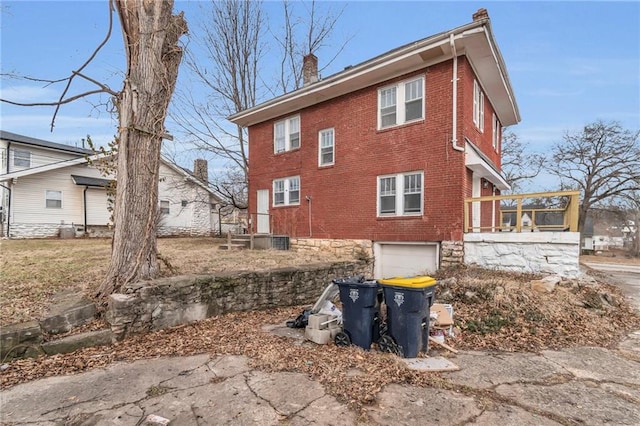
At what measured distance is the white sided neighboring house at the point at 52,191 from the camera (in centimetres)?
1694

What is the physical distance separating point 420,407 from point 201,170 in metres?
22.1

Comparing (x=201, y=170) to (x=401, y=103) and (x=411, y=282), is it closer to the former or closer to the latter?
(x=401, y=103)

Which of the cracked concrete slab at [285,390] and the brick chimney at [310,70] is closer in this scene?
the cracked concrete slab at [285,390]

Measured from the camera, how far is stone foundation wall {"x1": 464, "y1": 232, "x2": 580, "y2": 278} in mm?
8195

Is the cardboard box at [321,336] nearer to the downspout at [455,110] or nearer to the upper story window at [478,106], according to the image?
the downspout at [455,110]

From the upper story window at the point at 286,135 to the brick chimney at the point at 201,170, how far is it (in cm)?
807

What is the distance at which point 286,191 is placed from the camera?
14.1 m

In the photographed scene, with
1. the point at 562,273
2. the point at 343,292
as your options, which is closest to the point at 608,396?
the point at 343,292

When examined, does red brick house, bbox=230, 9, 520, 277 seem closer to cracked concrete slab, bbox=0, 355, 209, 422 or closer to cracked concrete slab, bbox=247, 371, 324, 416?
cracked concrete slab, bbox=247, 371, 324, 416

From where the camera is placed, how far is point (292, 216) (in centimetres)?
1379

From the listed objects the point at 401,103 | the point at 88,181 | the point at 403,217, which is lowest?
the point at 403,217

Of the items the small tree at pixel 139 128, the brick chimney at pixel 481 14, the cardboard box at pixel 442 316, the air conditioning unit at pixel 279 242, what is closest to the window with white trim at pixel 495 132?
the brick chimney at pixel 481 14

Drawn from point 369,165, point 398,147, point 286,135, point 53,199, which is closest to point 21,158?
point 53,199

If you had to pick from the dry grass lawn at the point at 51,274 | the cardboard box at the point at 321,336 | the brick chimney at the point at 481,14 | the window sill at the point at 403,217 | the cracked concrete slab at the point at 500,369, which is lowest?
the cracked concrete slab at the point at 500,369
